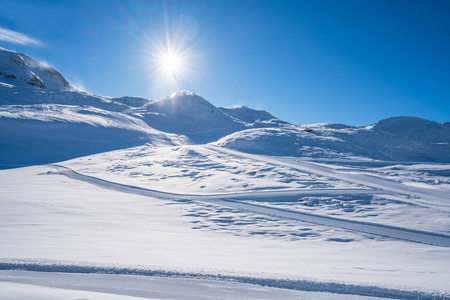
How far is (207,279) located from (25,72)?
131 metres

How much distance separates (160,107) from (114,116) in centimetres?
2625

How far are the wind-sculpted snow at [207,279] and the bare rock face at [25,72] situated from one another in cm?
10381

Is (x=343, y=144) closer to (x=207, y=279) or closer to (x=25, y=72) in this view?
(x=207, y=279)

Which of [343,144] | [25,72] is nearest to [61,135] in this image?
[343,144]

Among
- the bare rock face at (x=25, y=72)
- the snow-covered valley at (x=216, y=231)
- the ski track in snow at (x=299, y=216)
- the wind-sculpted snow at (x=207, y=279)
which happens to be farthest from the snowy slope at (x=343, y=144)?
the bare rock face at (x=25, y=72)

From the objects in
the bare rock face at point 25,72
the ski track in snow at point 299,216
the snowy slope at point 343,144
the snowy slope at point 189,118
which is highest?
the bare rock face at point 25,72

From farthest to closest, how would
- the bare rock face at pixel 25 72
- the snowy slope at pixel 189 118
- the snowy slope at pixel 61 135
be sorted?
the bare rock face at pixel 25 72, the snowy slope at pixel 189 118, the snowy slope at pixel 61 135

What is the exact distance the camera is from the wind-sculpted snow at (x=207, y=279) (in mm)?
3717

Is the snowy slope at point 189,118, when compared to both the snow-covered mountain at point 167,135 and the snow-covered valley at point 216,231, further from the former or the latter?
the snow-covered valley at point 216,231

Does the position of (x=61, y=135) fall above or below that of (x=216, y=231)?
above

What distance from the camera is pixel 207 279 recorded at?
158 inches

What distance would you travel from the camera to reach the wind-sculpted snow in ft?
12.2

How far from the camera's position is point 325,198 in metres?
14.4

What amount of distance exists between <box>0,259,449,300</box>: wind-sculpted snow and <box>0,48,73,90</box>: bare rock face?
103812mm
